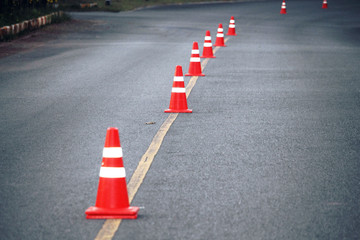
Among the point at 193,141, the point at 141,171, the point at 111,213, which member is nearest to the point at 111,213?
the point at 111,213

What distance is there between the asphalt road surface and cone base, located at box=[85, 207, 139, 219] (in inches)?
3.2

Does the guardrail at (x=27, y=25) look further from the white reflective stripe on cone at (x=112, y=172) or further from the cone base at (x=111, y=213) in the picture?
the cone base at (x=111, y=213)

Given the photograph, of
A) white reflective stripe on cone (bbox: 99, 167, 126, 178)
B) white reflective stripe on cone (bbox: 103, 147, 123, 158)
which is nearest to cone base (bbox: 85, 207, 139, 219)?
white reflective stripe on cone (bbox: 99, 167, 126, 178)

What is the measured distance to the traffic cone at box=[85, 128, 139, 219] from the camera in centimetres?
566

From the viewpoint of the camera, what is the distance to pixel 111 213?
5668 mm

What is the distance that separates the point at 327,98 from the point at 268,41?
1104cm

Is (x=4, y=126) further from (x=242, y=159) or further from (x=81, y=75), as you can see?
(x=81, y=75)

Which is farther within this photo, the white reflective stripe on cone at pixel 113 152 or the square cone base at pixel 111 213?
the white reflective stripe on cone at pixel 113 152

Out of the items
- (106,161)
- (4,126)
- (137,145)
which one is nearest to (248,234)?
Answer: (106,161)

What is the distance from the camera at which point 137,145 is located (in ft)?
27.3

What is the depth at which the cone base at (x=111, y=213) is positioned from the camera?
564 centimetres

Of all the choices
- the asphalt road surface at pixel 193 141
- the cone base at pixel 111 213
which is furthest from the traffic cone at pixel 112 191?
the asphalt road surface at pixel 193 141

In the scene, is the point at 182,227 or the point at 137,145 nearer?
the point at 182,227

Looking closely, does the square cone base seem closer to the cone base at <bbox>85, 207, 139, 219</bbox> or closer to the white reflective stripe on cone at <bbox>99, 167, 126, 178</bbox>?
Answer: the cone base at <bbox>85, 207, 139, 219</bbox>
